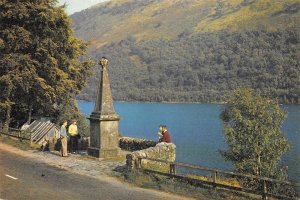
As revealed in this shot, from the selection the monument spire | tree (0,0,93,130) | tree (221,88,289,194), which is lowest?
tree (221,88,289,194)

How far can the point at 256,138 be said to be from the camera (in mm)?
37750

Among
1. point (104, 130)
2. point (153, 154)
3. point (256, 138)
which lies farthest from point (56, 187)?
point (256, 138)

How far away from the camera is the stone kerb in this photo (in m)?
15.7

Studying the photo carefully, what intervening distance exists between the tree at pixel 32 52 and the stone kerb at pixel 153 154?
1300 cm

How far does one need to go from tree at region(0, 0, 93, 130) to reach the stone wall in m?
8.09

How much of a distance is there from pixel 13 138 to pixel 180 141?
59.1 m

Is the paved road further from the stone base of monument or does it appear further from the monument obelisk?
the monument obelisk

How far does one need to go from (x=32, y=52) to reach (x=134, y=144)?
11.4 meters

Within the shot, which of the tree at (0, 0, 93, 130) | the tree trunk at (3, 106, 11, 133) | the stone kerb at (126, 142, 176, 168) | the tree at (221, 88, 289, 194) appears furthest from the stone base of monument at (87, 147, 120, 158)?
the tree at (221, 88, 289, 194)

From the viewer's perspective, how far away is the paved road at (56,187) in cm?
1236

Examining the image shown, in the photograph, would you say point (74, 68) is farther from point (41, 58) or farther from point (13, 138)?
point (13, 138)

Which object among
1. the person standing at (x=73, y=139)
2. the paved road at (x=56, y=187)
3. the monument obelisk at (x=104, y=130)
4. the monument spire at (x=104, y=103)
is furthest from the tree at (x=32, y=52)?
the paved road at (x=56, y=187)

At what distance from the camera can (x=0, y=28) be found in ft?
93.2

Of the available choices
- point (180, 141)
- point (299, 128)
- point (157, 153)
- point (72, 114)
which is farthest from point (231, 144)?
point (299, 128)
